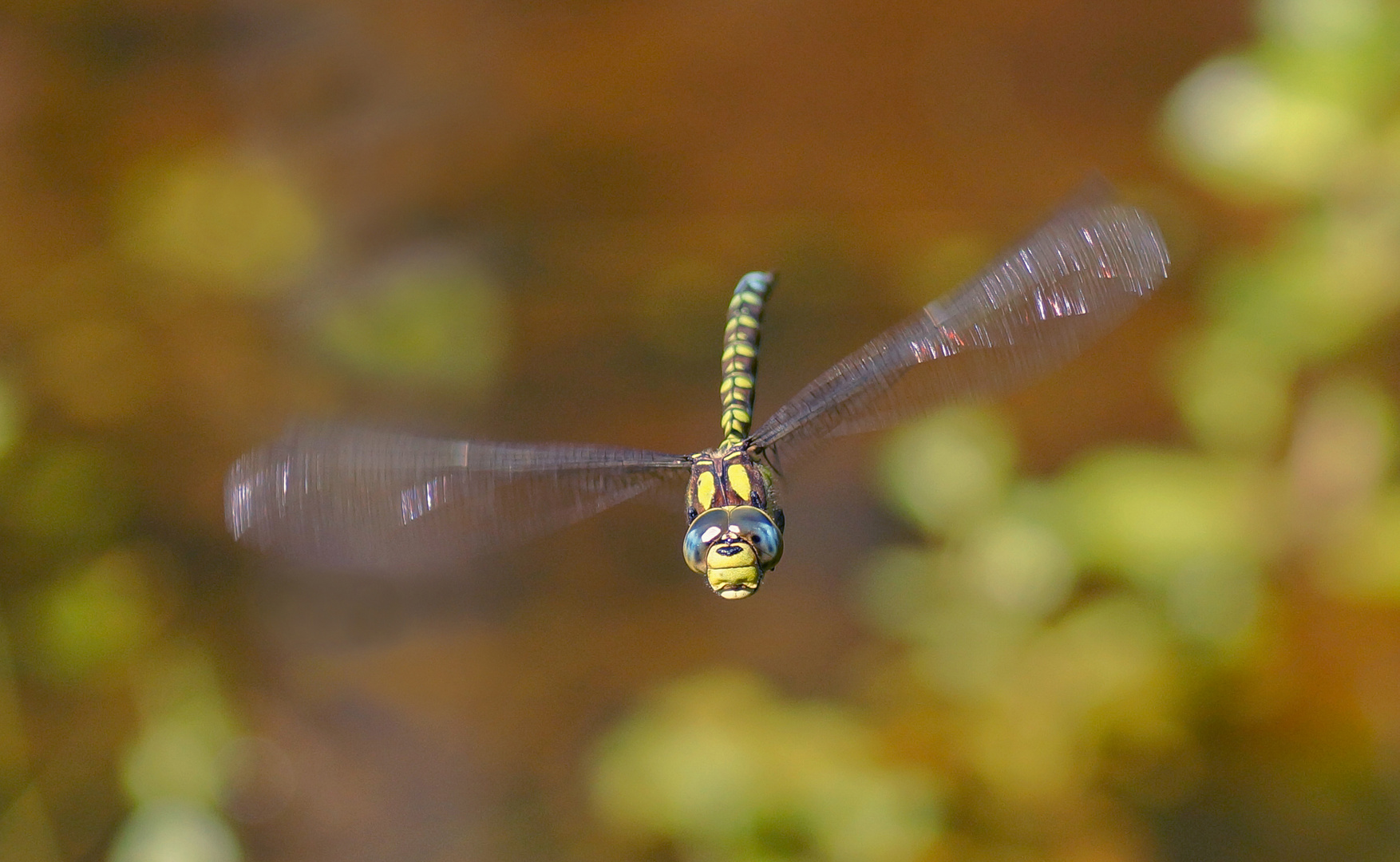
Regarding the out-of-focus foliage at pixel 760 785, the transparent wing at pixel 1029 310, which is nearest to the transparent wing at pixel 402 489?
the transparent wing at pixel 1029 310

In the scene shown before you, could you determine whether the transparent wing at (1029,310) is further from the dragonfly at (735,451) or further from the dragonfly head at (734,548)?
the dragonfly head at (734,548)

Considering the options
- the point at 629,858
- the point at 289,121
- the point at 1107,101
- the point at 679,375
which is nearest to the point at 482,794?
the point at 629,858

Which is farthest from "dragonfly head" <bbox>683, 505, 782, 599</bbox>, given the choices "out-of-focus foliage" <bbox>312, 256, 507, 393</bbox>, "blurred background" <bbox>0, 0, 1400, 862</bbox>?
"out-of-focus foliage" <bbox>312, 256, 507, 393</bbox>

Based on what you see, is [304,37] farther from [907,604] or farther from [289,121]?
[907,604]

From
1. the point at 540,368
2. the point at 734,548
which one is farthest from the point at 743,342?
the point at 540,368

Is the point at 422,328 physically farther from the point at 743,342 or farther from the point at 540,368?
the point at 743,342

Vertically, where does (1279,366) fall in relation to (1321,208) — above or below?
below

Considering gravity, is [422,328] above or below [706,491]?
above
